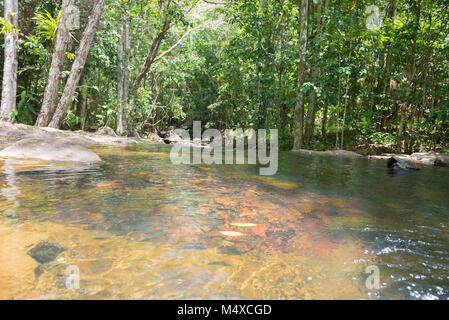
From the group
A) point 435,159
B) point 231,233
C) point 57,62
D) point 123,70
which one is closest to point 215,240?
point 231,233

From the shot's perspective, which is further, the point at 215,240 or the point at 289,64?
the point at 289,64

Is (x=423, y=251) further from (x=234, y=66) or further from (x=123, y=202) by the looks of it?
(x=234, y=66)

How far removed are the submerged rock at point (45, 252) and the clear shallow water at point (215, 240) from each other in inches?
1.3

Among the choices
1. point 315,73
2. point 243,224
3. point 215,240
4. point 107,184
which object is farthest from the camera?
point 315,73

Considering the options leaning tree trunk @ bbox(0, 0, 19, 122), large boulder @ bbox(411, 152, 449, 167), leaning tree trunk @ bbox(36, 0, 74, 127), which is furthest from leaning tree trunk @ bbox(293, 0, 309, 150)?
leaning tree trunk @ bbox(0, 0, 19, 122)

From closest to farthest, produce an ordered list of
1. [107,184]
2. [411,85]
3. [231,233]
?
[231,233], [107,184], [411,85]

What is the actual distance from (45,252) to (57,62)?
831 centimetres

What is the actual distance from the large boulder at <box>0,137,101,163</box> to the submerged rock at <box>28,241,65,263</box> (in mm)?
3339

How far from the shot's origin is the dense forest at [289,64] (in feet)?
29.3

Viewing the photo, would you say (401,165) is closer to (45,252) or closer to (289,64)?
(45,252)

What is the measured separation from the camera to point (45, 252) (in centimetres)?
151

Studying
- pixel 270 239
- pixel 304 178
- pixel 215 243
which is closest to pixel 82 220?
pixel 215 243

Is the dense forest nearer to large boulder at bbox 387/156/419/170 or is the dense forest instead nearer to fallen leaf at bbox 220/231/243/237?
large boulder at bbox 387/156/419/170

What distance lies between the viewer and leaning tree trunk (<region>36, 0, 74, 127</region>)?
8094mm
